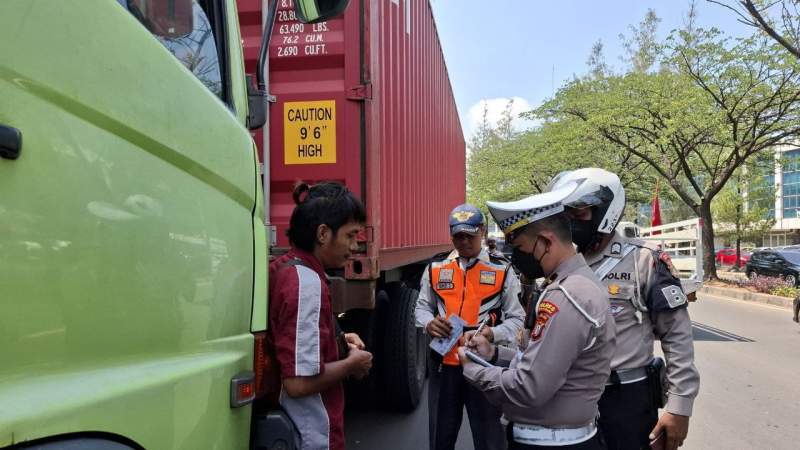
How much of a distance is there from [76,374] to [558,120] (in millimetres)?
20943

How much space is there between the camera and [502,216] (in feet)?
5.69

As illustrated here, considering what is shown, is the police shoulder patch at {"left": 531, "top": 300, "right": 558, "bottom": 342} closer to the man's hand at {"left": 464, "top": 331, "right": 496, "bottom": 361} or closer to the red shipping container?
the man's hand at {"left": 464, "top": 331, "right": 496, "bottom": 361}

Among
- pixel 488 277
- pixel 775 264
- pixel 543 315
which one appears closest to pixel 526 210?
pixel 543 315

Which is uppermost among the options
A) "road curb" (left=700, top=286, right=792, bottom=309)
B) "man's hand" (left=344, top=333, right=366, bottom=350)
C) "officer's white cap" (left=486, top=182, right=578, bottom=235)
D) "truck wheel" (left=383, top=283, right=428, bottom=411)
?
"officer's white cap" (left=486, top=182, right=578, bottom=235)

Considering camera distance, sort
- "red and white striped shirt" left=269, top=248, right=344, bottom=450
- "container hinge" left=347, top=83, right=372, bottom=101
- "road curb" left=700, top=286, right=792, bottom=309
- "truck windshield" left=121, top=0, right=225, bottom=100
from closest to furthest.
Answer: "truck windshield" left=121, top=0, right=225, bottom=100 → "red and white striped shirt" left=269, top=248, right=344, bottom=450 → "container hinge" left=347, top=83, right=372, bottom=101 → "road curb" left=700, top=286, right=792, bottom=309

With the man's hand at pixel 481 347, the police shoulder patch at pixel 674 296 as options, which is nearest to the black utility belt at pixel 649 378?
the police shoulder patch at pixel 674 296

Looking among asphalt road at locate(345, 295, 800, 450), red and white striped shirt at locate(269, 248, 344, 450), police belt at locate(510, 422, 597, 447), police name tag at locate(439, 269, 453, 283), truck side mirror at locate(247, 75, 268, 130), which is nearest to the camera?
red and white striped shirt at locate(269, 248, 344, 450)

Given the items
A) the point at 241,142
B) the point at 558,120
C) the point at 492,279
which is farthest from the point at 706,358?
the point at 558,120

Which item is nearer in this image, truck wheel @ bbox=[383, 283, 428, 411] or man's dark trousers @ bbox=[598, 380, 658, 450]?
man's dark trousers @ bbox=[598, 380, 658, 450]

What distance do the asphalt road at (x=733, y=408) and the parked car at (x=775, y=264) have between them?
10.8m

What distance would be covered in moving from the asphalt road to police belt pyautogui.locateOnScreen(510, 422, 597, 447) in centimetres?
226

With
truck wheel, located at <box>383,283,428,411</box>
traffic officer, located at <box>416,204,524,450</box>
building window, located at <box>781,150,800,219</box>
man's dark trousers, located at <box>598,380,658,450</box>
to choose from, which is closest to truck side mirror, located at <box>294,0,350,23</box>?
traffic officer, located at <box>416,204,524,450</box>

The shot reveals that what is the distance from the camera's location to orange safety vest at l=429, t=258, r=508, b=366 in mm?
2891

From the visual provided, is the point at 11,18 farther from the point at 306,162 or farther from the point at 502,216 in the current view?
the point at 306,162
